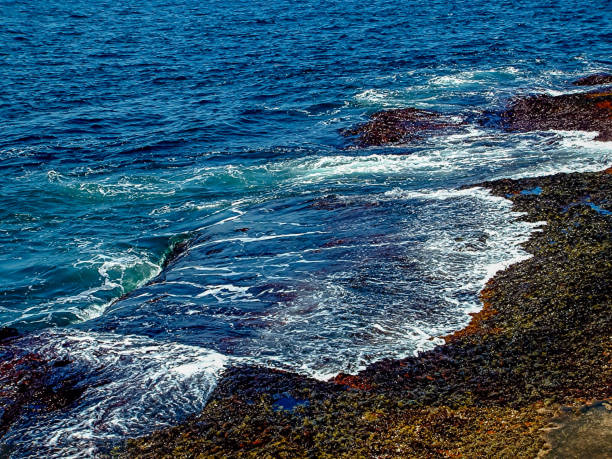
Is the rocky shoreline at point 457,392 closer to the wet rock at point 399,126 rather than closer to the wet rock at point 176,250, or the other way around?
the wet rock at point 176,250

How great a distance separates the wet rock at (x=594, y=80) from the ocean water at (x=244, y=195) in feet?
2.23

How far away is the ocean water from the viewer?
13.3 metres

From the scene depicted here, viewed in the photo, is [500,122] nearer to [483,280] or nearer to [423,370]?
[483,280]

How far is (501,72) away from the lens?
3681 centimetres

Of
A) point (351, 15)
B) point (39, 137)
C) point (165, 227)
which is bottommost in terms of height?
point (165, 227)

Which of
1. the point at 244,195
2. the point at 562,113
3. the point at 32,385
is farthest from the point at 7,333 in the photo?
the point at 562,113

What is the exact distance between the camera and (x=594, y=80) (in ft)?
108

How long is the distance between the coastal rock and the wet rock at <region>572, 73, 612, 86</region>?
3.13m

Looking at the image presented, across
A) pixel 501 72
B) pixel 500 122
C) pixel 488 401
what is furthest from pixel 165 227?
pixel 501 72

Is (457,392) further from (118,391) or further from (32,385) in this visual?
(32,385)

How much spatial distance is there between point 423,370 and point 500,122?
64.9 feet

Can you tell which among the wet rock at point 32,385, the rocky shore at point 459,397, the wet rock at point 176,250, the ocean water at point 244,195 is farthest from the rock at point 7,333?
the rocky shore at point 459,397

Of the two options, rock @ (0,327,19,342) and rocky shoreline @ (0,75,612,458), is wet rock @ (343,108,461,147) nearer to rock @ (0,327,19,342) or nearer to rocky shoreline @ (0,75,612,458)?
rocky shoreline @ (0,75,612,458)

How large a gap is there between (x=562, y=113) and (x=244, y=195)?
602 inches
